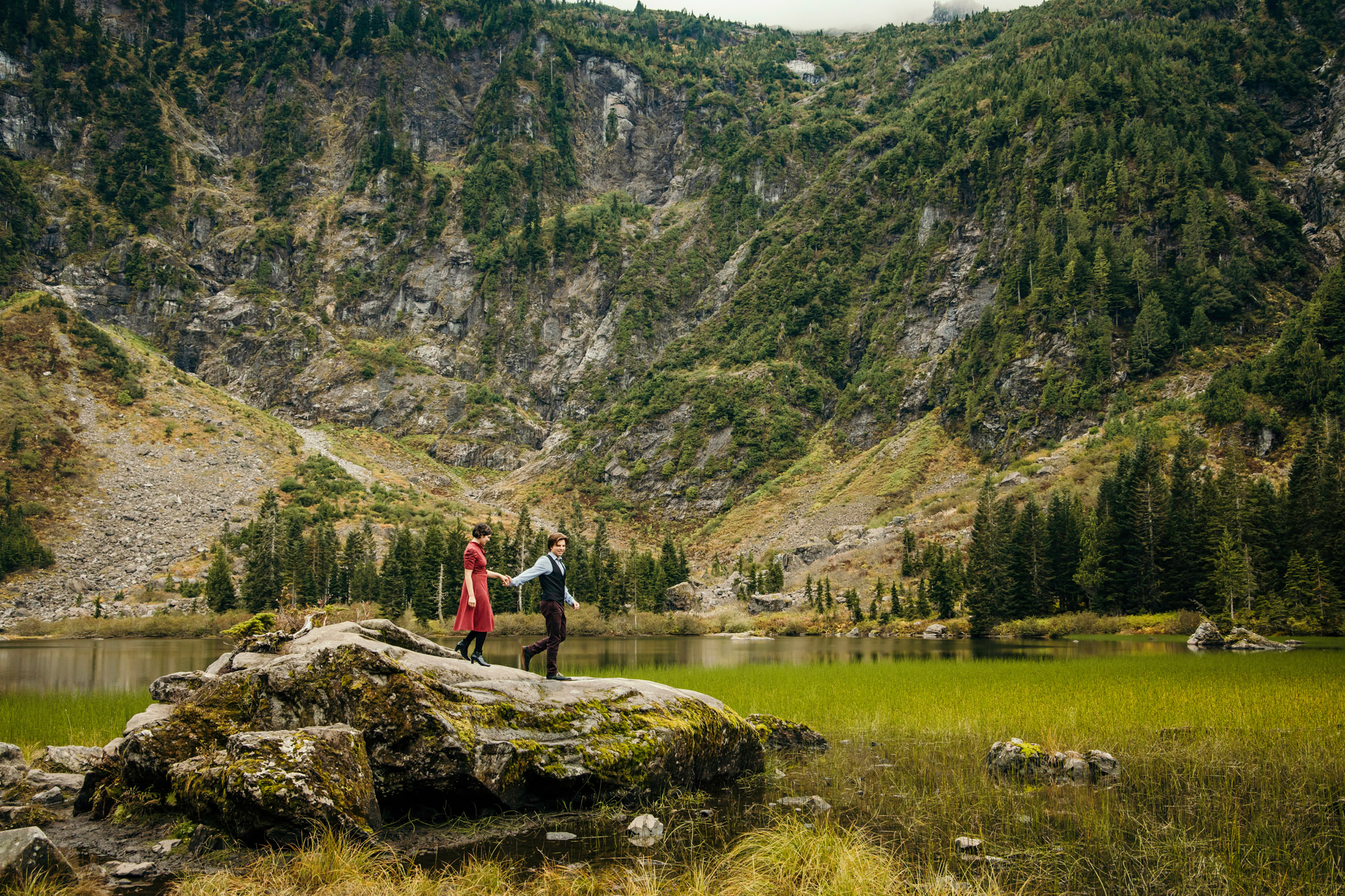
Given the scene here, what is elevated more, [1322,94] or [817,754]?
[1322,94]

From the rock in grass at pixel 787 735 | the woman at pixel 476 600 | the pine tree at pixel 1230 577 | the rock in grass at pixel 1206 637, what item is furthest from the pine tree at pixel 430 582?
the pine tree at pixel 1230 577

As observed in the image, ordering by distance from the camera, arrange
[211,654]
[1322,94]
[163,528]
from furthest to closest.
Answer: [1322,94] < [163,528] < [211,654]

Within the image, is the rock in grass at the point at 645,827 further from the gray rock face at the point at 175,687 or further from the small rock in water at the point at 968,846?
the gray rock face at the point at 175,687

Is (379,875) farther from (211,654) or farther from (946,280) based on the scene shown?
(946,280)

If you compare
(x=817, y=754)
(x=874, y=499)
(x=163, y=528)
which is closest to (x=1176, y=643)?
Answer: (x=817, y=754)

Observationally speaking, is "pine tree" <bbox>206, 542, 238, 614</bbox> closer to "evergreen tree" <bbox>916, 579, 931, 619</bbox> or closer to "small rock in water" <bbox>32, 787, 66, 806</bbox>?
"evergreen tree" <bbox>916, 579, 931, 619</bbox>

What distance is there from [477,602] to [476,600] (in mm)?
46

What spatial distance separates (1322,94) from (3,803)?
24404 cm

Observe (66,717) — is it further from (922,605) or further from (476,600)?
(922,605)

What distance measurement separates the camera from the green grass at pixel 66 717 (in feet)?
61.9

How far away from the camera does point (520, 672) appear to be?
1416cm

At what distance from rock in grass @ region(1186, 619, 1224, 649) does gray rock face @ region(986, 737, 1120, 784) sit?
136 ft

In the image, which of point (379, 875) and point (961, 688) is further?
point (961, 688)

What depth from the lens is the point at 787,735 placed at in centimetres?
1789
